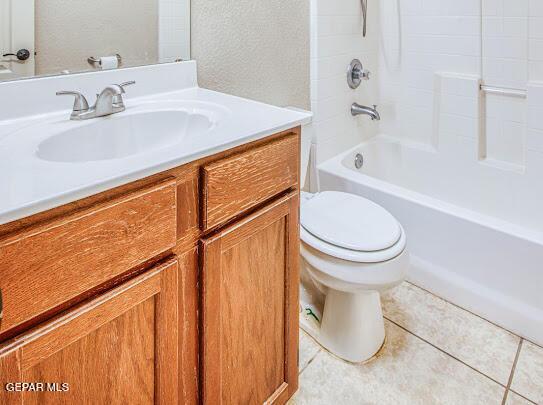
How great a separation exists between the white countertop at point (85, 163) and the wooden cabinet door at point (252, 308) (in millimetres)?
188

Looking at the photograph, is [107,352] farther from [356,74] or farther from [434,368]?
[356,74]

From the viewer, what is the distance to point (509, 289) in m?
1.50

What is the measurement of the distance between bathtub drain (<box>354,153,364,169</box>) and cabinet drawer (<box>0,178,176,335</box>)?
1.52 metres

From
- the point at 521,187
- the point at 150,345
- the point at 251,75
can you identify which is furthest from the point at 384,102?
the point at 150,345

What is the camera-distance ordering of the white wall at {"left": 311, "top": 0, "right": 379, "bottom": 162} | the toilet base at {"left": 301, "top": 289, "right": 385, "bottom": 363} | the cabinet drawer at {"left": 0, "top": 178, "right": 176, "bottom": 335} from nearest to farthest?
the cabinet drawer at {"left": 0, "top": 178, "right": 176, "bottom": 335}, the toilet base at {"left": 301, "top": 289, "right": 385, "bottom": 363}, the white wall at {"left": 311, "top": 0, "right": 379, "bottom": 162}

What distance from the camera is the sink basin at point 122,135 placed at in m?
0.91

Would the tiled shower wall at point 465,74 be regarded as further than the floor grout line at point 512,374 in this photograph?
Yes

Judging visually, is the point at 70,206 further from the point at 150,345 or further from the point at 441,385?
the point at 441,385

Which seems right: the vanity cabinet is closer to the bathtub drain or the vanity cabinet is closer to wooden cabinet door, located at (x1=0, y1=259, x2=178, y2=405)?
wooden cabinet door, located at (x1=0, y1=259, x2=178, y2=405)

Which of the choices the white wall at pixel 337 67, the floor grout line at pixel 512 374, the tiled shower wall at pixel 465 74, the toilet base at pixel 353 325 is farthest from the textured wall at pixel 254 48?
the floor grout line at pixel 512 374

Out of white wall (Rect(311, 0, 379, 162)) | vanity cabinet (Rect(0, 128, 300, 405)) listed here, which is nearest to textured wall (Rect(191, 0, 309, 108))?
white wall (Rect(311, 0, 379, 162))

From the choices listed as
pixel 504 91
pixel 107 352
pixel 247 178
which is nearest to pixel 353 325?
pixel 247 178

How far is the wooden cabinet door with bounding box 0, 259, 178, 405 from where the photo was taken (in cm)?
59

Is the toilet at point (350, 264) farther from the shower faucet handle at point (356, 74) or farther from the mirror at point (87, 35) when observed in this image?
the shower faucet handle at point (356, 74)
